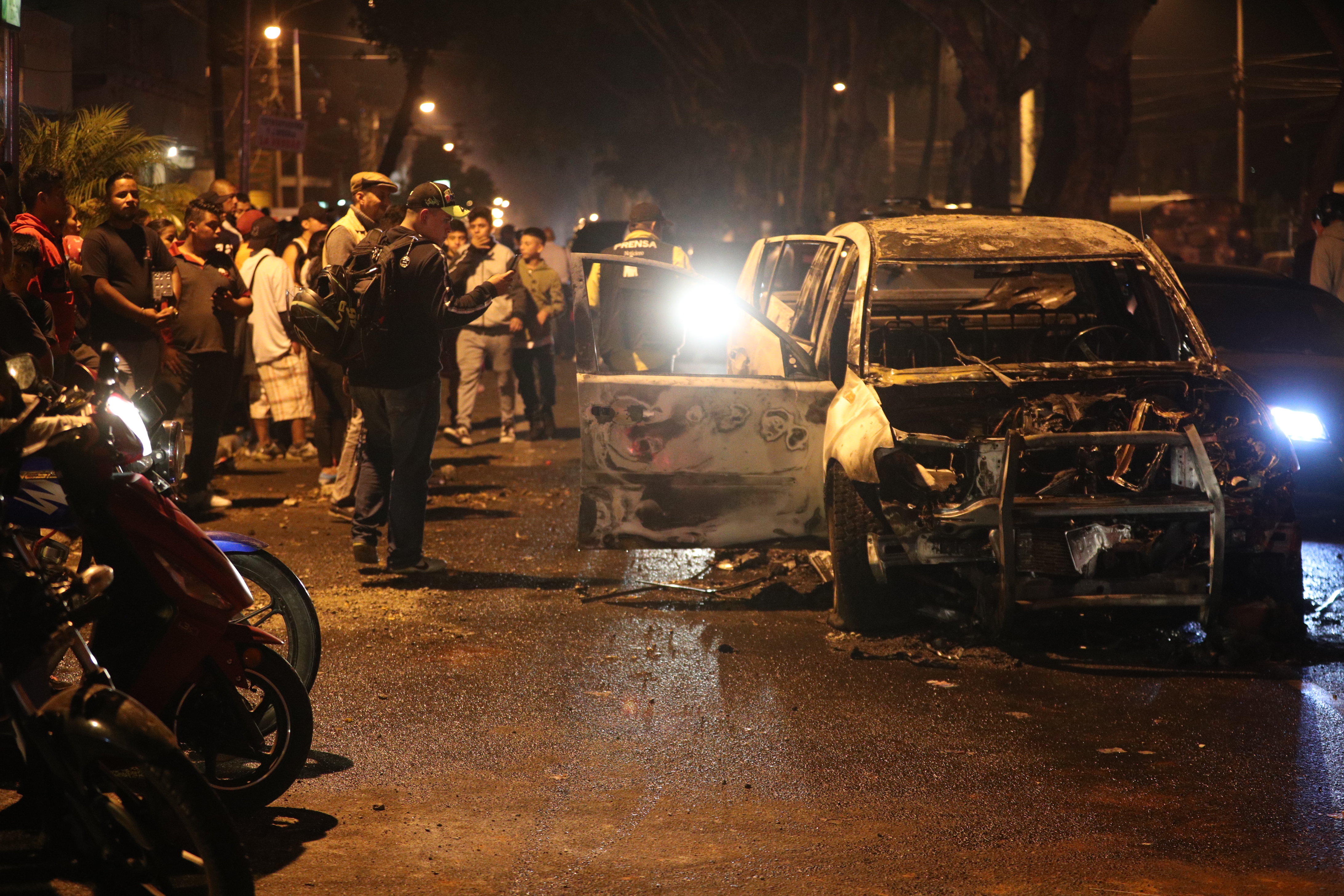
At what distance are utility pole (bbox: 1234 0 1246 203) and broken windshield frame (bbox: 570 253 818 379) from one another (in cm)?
2091

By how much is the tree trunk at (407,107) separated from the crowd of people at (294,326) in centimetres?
1839

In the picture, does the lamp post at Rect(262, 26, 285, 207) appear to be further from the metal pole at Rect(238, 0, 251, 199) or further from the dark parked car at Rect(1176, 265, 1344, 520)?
the dark parked car at Rect(1176, 265, 1344, 520)

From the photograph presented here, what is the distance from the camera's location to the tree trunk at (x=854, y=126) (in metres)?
25.8

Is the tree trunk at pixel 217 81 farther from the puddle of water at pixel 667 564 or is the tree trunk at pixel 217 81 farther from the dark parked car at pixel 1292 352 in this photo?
the dark parked car at pixel 1292 352

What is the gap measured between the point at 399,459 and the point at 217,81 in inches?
601

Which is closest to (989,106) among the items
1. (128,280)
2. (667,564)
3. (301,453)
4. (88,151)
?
(301,453)

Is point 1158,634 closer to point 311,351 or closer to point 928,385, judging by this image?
point 928,385

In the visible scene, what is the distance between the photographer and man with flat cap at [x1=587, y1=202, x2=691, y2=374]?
10.3 meters

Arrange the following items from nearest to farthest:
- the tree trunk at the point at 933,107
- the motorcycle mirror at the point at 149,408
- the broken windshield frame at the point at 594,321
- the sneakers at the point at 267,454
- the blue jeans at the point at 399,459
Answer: the motorcycle mirror at the point at 149,408
the broken windshield frame at the point at 594,321
the blue jeans at the point at 399,459
the sneakers at the point at 267,454
the tree trunk at the point at 933,107

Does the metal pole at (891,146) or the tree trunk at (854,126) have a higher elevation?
the metal pole at (891,146)

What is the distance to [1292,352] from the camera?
347 inches

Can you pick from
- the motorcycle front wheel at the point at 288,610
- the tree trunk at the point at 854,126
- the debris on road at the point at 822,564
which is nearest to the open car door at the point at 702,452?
the debris on road at the point at 822,564

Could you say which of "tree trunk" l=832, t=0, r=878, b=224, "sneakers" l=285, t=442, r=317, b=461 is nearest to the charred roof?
"sneakers" l=285, t=442, r=317, b=461

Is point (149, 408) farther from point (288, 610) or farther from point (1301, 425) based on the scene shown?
point (1301, 425)
